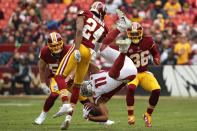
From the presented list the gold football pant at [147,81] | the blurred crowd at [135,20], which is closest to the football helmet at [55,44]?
the gold football pant at [147,81]

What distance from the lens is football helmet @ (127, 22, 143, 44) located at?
34.8 feet

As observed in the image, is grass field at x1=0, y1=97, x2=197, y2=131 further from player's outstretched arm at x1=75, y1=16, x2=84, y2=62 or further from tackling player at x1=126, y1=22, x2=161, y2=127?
player's outstretched arm at x1=75, y1=16, x2=84, y2=62

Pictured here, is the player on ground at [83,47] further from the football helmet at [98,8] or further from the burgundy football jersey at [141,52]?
the burgundy football jersey at [141,52]

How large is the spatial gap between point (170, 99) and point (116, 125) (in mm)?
7261

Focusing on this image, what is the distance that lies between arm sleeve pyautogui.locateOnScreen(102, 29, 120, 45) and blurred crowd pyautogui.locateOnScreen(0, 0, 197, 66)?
811cm

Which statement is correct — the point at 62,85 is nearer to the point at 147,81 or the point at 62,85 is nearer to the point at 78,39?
the point at 78,39

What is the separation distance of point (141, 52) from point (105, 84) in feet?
5.62

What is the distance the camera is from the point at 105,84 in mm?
9344

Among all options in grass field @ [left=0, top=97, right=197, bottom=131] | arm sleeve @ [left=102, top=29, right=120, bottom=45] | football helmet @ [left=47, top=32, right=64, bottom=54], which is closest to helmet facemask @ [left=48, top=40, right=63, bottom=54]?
football helmet @ [left=47, top=32, right=64, bottom=54]

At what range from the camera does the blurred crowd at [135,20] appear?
1783 cm

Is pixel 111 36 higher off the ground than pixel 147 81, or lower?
higher

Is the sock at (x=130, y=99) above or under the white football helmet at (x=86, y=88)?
under

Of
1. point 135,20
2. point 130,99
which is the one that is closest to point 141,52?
point 130,99

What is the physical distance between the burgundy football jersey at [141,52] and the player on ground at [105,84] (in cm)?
106
